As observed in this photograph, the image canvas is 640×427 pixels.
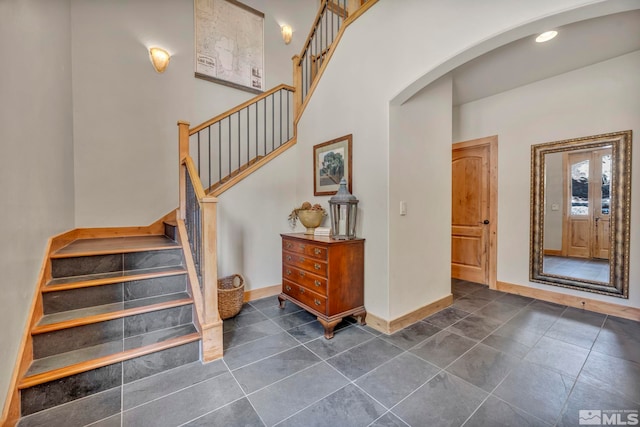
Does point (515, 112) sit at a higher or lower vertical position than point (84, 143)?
higher

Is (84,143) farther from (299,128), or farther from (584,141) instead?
(584,141)

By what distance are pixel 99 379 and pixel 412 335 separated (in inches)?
92.3

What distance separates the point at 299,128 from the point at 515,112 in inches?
110

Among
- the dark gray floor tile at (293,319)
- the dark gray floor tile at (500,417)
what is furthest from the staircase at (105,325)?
the dark gray floor tile at (500,417)

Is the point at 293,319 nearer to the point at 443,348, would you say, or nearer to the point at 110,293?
the point at 443,348

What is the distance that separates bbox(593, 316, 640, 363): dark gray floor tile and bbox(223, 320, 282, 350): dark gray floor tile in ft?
8.82

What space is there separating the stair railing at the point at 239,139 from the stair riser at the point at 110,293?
5.57 feet

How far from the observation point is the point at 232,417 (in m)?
1.47

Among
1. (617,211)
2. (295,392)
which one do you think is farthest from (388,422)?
(617,211)

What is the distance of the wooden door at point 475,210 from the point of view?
3.66 m

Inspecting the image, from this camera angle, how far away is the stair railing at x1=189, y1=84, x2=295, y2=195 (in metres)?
3.83

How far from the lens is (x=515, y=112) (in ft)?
11.1

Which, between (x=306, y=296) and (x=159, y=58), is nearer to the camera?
(x=306, y=296)

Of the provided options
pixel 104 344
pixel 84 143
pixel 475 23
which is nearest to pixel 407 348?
pixel 104 344
